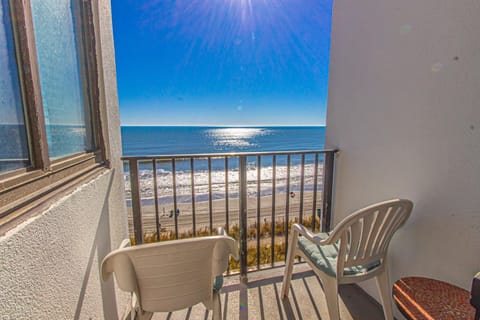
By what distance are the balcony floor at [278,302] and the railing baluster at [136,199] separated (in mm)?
589

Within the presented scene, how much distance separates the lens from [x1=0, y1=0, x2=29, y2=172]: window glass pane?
0.55m

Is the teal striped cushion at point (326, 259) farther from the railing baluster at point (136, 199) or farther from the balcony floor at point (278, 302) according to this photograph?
the railing baluster at point (136, 199)

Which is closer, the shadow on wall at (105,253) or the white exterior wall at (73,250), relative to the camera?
the white exterior wall at (73,250)

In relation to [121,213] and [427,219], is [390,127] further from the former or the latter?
[121,213]

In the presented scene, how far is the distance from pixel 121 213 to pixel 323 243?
1309 millimetres

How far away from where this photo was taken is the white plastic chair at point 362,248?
1.11 metres

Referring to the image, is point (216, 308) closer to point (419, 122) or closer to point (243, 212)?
point (243, 212)

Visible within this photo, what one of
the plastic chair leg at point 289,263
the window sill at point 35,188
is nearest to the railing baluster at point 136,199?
the window sill at point 35,188

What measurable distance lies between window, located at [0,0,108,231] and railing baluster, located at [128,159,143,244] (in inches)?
14.5

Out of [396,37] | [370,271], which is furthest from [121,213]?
[396,37]

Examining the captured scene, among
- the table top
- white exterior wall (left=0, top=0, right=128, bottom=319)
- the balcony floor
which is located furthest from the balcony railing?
the table top

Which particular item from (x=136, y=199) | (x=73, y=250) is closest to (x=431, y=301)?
(x=73, y=250)

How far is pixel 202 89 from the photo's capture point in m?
17.5

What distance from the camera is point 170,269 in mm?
839
